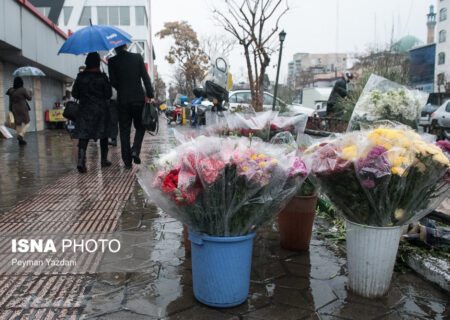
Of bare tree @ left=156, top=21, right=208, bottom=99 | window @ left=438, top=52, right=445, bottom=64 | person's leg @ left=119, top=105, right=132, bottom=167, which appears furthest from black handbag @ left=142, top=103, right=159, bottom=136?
window @ left=438, top=52, right=445, bottom=64

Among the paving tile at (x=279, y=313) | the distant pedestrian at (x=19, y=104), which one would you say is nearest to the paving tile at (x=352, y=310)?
the paving tile at (x=279, y=313)

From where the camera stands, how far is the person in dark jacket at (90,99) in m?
6.70

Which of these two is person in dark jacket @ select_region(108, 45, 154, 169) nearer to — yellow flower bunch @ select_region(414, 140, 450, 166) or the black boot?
the black boot

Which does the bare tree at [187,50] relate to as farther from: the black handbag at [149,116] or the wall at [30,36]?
the black handbag at [149,116]

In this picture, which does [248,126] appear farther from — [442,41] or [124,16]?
[442,41]

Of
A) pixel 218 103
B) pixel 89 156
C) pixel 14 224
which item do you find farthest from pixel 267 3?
pixel 14 224

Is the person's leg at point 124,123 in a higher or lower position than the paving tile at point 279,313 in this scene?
higher

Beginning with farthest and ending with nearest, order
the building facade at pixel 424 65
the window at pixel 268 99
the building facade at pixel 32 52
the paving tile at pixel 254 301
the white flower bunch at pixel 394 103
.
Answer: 1. the building facade at pixel 424 65
2. the window at pixel 268 99
3. the building facade at pixel 32 52
4. the white flower bunch at pixel 394 103
5. the paving tile at pixel 254 301

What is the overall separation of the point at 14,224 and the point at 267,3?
12.1 metres

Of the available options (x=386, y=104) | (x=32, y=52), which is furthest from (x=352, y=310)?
(x=32, y=52)

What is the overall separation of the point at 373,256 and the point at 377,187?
504mm

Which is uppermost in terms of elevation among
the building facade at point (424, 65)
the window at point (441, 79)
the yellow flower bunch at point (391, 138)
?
the building facade at point (424, 65)

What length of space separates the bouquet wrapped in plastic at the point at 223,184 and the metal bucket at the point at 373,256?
0.58m

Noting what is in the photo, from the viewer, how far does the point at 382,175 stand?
94.5 inches
